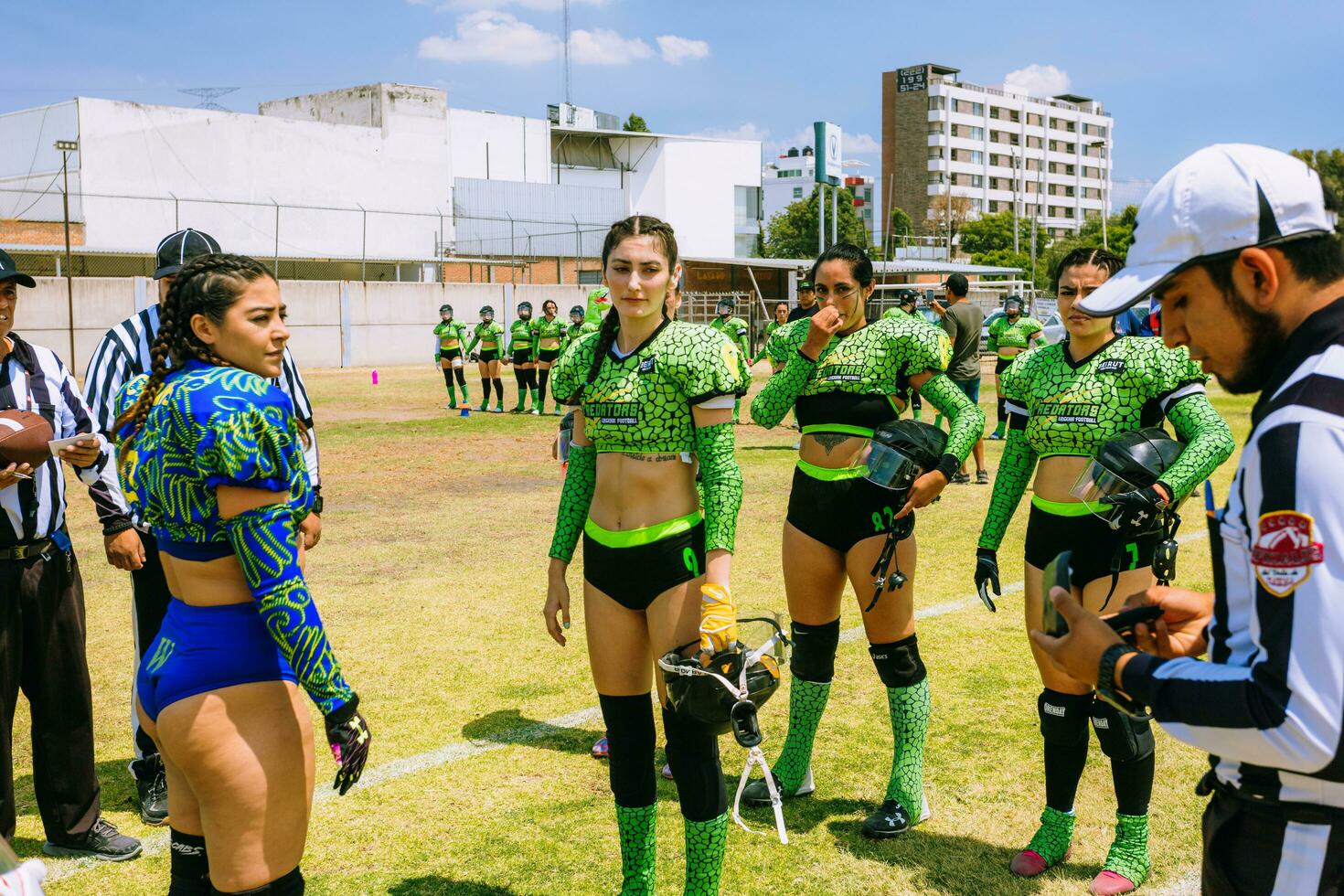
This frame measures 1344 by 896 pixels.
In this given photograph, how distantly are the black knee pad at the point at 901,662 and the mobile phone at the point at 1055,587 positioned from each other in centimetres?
270

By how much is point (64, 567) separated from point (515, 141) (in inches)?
2444

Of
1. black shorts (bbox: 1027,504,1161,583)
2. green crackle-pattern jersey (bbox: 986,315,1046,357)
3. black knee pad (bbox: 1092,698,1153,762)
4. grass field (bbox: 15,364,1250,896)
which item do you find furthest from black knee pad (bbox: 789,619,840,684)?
green crackle-pattern jersey (bbox: 986,315,1046,357)

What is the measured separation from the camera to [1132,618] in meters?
2.49

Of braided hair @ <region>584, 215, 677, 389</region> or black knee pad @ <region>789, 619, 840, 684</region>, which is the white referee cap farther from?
black knee pad @ <region>789, 619, 840, 684</region>

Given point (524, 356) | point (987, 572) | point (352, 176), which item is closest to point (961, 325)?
point (524, 356)

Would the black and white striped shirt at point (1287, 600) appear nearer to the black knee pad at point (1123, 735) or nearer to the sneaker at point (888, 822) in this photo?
the black knee pad at point (1123, 735)

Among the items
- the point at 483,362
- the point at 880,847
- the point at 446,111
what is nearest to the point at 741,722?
the point at 880,847

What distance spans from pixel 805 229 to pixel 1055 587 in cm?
8489

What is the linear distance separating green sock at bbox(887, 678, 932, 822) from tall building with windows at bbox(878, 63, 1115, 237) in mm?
105599

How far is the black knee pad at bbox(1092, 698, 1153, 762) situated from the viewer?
4.43 meters

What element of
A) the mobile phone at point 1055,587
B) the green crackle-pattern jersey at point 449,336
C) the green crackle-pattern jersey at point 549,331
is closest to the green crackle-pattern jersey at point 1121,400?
the mobile phone at point 1055,587

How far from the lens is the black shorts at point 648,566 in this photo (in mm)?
3934

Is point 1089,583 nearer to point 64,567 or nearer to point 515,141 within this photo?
point 64,567

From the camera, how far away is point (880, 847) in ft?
15.7
